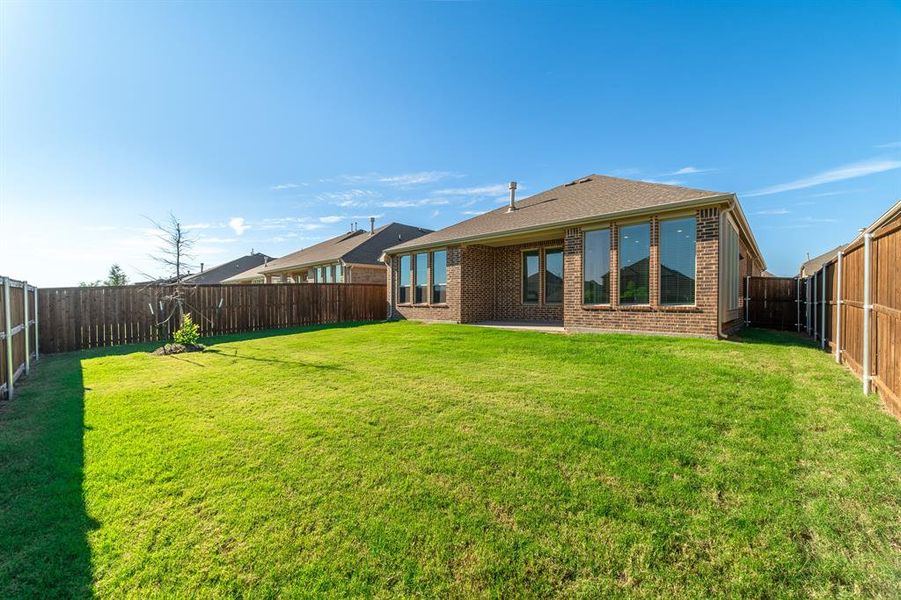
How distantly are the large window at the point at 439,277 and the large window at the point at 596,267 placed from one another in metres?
5.59

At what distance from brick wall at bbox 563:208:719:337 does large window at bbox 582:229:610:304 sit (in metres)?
0.13

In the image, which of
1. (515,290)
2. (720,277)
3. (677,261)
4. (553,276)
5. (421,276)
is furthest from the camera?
(421,276)

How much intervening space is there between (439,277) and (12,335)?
35.9 ft

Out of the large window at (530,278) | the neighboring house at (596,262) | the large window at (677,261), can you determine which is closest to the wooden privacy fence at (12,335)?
the neighboring house at (596,262)

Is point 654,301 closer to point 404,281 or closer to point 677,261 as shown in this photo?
point 677,261

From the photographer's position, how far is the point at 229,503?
111 inches

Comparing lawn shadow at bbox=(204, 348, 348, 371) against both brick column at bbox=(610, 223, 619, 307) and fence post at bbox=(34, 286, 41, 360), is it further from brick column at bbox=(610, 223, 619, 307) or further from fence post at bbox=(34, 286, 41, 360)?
brick column at bbox=(610, 223, 619, 307)

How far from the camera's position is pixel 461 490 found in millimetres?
2861

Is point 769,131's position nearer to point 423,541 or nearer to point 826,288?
point 826,288

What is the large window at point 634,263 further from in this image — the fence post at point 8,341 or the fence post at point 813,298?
the fence post at point 8,341

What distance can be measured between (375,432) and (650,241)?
825 cm

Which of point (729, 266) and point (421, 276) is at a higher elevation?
point (421, 276)

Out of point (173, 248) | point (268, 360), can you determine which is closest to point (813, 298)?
point (268, 360)

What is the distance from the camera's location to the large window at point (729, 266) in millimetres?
9047
